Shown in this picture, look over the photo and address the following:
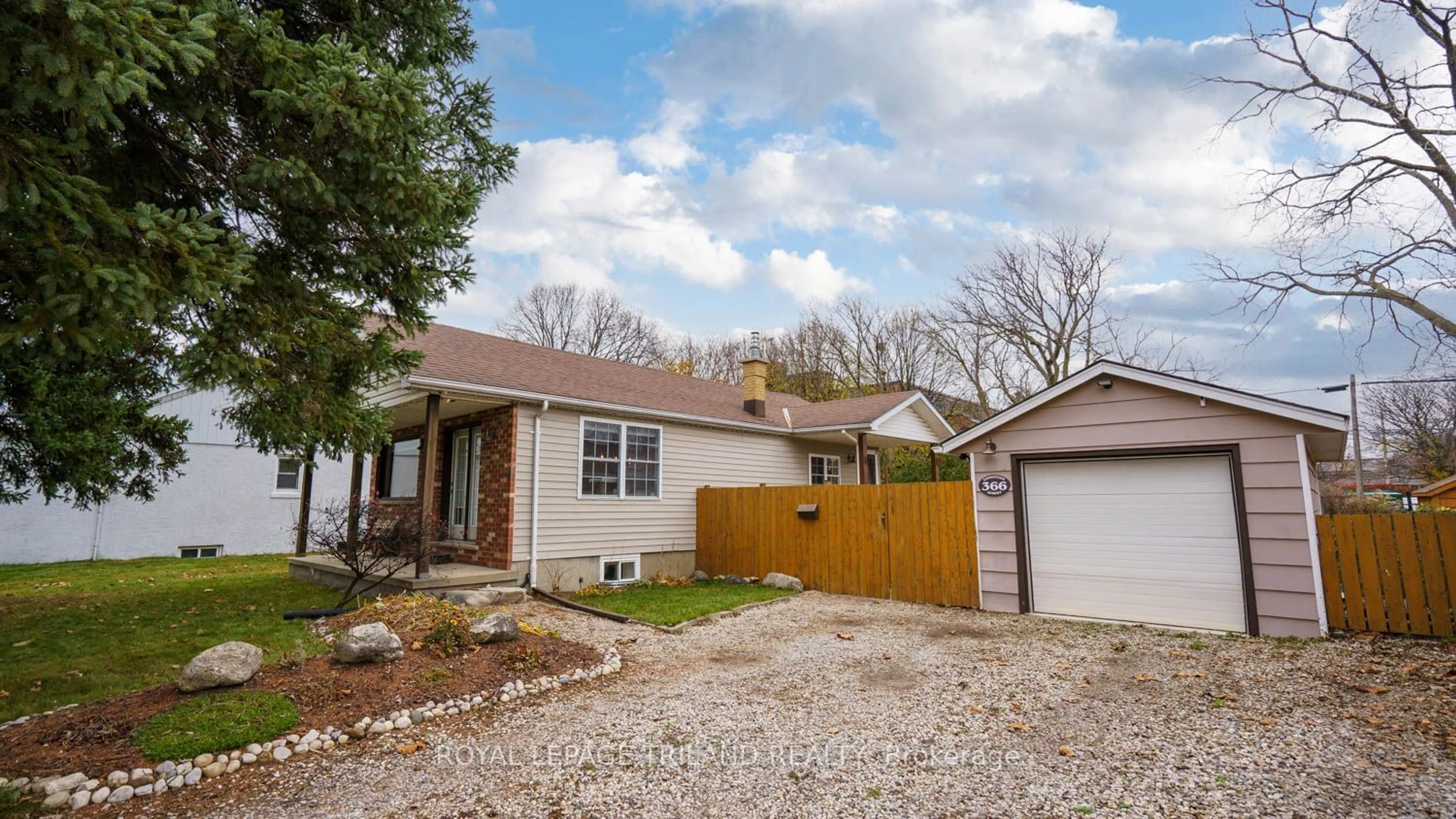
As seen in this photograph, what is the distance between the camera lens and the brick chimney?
14.3m

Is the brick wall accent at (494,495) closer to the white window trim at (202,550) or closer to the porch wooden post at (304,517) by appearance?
the porch wooden post at (304,517)

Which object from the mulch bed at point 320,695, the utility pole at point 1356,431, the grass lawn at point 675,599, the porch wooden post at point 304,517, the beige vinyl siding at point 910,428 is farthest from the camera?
the utility pole at point 1356,431

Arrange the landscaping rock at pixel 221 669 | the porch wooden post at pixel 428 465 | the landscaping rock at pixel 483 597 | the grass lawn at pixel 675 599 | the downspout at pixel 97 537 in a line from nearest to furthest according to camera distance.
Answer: the landscaping rock at pixel 221 669 < the landscaping rock at pixel 483 597 < the grass lawn at pixel 675 599 < the porch wooden post at pixel 428 465 < the downspout at pixel 97 537

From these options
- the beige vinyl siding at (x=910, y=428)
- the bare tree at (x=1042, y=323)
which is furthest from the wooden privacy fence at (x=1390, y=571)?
the bare tree at (x=1042, y=323)

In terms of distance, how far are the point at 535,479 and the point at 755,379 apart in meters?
6.06

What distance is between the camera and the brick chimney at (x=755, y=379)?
46.8ft

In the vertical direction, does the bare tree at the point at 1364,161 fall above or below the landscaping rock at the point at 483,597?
above

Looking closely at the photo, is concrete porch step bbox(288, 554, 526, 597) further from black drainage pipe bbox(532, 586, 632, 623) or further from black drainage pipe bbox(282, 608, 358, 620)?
black drainage pipe bbox(282, 608, 358, 620)

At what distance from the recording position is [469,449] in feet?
36.7

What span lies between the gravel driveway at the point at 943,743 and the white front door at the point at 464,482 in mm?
5829

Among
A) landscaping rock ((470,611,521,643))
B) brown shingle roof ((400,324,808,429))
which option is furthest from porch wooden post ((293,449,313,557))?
landscaping rock ((470,611,521,643))

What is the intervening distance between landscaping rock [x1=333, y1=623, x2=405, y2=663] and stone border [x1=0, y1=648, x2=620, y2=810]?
0.89 m

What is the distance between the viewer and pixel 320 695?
4.57 meters

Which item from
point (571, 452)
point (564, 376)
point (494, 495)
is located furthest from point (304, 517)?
point (564, 376)
